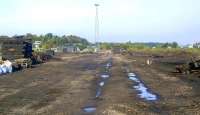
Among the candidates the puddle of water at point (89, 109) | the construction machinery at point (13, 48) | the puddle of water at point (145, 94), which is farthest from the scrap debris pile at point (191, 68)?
the puddle of water at point (89, 109)

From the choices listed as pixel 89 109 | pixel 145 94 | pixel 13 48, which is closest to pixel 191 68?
pixel 145 94

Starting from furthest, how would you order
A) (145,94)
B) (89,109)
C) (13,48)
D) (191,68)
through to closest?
1. (13,48)
2. (191,68)
3. (145,94)
4. (89,109)

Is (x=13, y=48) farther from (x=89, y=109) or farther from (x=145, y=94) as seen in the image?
(x=89, y=109)

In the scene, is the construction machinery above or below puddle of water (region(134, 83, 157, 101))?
above

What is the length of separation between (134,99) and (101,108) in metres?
3.39

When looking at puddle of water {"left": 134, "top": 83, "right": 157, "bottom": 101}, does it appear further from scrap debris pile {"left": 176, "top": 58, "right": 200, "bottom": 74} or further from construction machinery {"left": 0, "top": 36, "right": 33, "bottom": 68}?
construction machinery {"left": 0, "top": 36, "right": 33, "bottom": 68}

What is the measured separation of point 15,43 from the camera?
53.0m

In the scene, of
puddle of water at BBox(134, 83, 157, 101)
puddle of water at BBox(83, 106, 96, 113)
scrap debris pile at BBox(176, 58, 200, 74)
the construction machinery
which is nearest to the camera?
puddle of water at BBox(83, 106, 96, 113)

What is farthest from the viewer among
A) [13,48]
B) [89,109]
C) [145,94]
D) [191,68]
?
[13,48]

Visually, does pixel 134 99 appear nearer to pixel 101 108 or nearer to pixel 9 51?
pixel 101 108

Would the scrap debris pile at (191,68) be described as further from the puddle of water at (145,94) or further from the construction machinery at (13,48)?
the construction machinery at (13,48)

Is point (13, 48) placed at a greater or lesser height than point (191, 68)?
greater

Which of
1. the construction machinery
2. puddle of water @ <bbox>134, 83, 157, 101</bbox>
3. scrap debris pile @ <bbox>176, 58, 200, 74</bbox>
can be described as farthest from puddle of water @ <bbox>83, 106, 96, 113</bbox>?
the construction machinery

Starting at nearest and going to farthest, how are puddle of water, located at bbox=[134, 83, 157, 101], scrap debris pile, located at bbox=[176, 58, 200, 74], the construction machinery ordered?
puddle of water, located at bbox=[134, 83, 157, 101], scrap debris pile, located at bbox=[176, 58, 200, 74], the construction machinery
